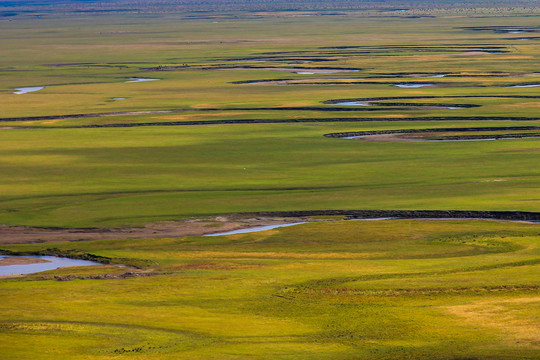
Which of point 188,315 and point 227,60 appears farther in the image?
point 227,60

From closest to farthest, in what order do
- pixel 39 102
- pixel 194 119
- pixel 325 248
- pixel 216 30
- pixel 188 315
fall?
pixel 188 315
pixel 325 248
pixel 194 119
pixel 39 102
pixel 216 30

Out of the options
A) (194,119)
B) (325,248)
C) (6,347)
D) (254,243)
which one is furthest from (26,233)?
(194,119)

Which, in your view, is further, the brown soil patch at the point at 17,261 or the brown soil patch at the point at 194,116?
the brown soil patch at the point at 194,116

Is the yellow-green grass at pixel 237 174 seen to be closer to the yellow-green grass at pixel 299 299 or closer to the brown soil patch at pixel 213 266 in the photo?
the yellow-green grass at pixel 299 299

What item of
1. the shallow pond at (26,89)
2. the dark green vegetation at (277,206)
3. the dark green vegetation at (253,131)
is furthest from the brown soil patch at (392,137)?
the shallow pond at (26,89)

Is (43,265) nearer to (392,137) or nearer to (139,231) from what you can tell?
(139,231)

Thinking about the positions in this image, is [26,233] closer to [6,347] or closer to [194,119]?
[6,347]

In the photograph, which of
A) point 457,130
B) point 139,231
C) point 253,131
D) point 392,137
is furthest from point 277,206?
point 457,130
